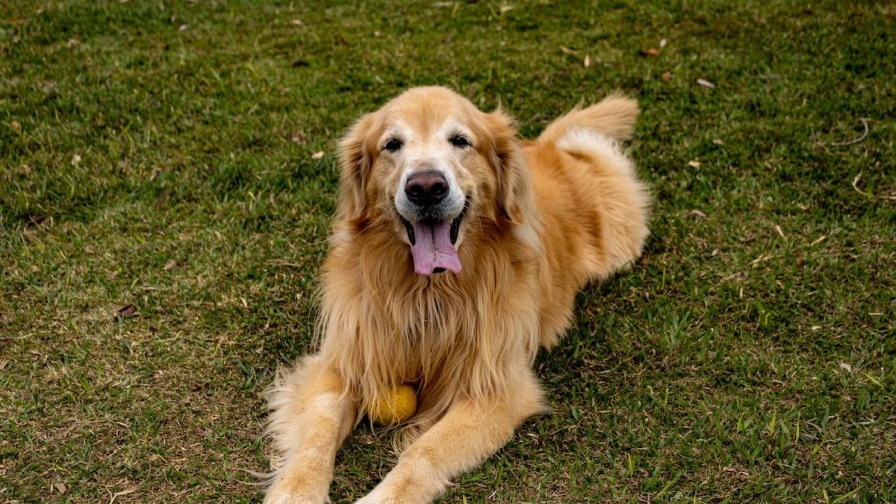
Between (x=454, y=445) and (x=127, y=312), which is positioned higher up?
(x=454, y=445)

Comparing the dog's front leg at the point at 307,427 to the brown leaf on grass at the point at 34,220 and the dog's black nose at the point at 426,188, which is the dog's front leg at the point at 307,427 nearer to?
the dog's black nose at the point at 426,188

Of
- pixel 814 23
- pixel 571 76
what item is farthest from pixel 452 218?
pixel 814 23

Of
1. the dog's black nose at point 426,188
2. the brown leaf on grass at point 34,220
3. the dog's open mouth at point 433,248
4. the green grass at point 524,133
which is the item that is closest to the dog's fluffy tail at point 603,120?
the green grass at point 524,133

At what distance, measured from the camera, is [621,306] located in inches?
170

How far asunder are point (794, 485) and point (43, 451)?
332cm

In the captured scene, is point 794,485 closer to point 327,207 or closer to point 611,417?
point 611,417

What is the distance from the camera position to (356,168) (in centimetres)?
365

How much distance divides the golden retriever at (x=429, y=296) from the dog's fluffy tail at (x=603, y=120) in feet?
5.47

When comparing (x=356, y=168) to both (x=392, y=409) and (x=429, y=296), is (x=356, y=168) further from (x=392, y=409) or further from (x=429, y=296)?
(x=392, y=409)

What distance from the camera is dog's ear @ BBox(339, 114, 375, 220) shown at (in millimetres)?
3578

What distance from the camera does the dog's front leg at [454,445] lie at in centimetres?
298

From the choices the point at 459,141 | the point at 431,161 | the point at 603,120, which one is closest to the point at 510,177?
the point at 459,141

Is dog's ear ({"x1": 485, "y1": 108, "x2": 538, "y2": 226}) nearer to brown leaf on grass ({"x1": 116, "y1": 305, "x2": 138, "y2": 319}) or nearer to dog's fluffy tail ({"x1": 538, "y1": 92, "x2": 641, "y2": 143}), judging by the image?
dog's fluffy tail ({"x1": 538, "y1": 92, "x2": 641, "y2": 143})

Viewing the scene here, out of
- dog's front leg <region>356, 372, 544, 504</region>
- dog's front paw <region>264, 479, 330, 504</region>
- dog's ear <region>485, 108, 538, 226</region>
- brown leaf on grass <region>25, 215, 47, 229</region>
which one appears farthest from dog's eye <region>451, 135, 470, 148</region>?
brown leaf on grass <region>25, 215, 47, 229</region>
